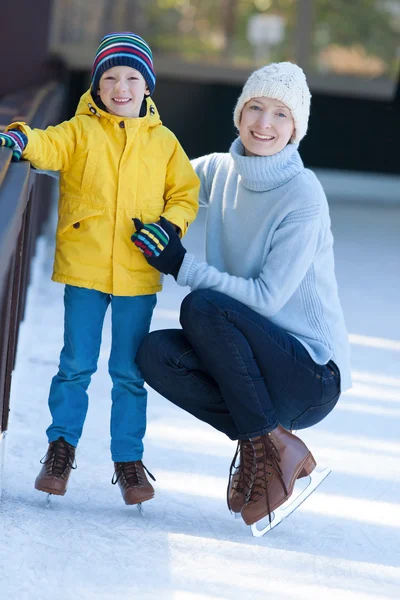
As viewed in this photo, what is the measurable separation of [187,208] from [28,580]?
83cm

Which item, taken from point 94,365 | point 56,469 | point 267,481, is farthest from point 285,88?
point 56,469

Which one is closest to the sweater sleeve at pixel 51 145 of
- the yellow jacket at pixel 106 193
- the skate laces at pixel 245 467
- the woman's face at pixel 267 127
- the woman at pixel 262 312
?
the yellow jacket at pixel 106 193

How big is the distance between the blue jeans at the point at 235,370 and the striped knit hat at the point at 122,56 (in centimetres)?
48

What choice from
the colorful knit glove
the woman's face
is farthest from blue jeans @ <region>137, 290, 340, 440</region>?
the colorful knit glove

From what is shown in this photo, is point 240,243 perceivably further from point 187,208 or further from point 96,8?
point 96,8

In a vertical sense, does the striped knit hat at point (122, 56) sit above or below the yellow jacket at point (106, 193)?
above

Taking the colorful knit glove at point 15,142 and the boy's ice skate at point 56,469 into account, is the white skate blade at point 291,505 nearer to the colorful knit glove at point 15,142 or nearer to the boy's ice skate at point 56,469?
the boy's ice skate at point 56,469

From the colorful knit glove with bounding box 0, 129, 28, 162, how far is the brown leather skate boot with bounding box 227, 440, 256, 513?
0.75 m

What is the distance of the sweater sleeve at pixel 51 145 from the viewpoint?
210 cm

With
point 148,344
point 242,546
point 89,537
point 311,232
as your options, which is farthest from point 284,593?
point 311,232

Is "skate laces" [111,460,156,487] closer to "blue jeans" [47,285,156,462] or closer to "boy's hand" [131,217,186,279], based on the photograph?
"blue jeans" [47,285,156,462]

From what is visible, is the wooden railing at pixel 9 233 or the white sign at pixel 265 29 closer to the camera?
the wooden railing at pixel 9 233

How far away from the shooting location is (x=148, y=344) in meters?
2.22

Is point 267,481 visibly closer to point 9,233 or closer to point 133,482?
point 133,482
